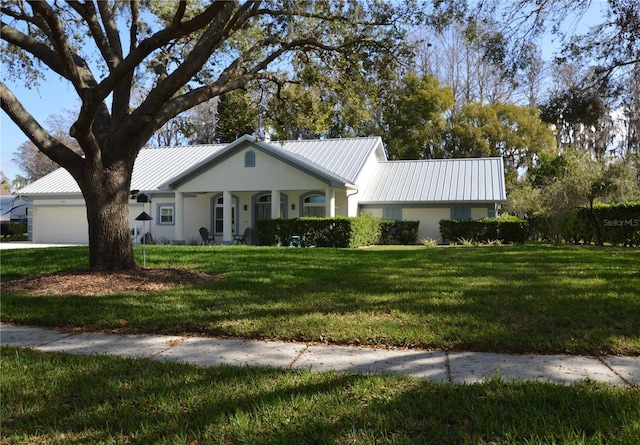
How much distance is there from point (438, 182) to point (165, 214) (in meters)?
15.6

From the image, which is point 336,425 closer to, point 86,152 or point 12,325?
point 12,325

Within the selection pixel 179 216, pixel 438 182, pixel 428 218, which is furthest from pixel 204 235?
pixel 438 182

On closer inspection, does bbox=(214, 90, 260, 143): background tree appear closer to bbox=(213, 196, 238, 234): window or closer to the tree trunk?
the tree trunk

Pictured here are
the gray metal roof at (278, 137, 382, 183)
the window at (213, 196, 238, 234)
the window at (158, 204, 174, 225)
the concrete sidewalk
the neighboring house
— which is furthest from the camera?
the window at (158, 204, 174, 225)

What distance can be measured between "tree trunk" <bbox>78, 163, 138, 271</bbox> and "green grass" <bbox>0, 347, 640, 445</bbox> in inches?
206

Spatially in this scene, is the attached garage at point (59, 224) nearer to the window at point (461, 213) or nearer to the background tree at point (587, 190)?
the window at point (461, 213)

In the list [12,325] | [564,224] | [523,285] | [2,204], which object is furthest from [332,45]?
[2,204]

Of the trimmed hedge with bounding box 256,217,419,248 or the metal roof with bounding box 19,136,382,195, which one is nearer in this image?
the trimmed hedge with bounding box 256,217,419,248

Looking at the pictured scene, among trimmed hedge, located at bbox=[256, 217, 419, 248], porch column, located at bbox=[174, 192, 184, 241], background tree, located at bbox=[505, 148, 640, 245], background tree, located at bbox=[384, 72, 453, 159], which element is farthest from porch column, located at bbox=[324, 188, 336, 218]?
background tree, located at bbox=[384, 72, 453, 159]

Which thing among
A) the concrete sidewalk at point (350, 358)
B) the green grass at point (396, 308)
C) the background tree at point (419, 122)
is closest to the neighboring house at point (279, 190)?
→ the background tree at point (419, 122)

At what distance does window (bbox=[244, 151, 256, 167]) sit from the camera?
77.8 feet

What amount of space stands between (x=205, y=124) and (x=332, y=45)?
37945mm

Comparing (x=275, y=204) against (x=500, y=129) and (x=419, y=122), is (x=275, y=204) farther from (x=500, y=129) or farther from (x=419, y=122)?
(x=500, y=129)

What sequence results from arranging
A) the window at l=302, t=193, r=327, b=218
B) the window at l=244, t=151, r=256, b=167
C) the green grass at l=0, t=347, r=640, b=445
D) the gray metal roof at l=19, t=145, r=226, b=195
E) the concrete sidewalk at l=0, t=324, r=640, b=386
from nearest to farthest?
1. the green grass at l=0, t=347, r=640, b=445
2. the concrete sidewalk at l=0, t=324, r=640, b=386
3. the window at l=244, t=151, r=256, b=167
4. the window at l=302, t=193, r=327, b=218
5. the gray metal roof at l=19, t=145, r=226, b=195
